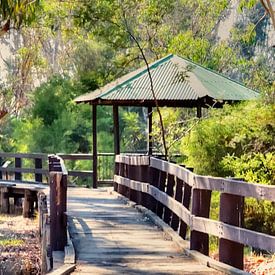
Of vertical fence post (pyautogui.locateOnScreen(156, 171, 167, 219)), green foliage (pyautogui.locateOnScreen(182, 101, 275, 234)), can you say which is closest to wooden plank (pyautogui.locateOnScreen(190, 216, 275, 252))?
green foliage (pyautogui.locateOnScreen(182, 101, 275, 234))

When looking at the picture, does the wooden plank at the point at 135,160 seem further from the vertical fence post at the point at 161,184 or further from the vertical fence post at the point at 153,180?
the vertical fence post at the point at 161,184

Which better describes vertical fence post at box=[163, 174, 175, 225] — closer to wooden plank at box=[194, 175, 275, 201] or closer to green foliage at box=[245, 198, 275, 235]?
green foliage at box=[245, 198, 275, 235]

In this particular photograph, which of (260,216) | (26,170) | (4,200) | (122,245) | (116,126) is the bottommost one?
(4,200)

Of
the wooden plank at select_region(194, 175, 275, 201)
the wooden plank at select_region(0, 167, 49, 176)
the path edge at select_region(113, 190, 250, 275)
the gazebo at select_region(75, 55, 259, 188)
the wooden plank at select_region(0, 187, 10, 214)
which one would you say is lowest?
the wooden plank at select_region(0, 187, 10, 214)

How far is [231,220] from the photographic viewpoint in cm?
817

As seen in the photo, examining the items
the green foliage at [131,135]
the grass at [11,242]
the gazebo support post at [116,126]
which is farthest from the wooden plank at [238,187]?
the green foliage at [131,135]

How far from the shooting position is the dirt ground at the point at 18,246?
12.6m

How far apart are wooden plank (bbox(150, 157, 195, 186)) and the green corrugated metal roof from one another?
5.19m

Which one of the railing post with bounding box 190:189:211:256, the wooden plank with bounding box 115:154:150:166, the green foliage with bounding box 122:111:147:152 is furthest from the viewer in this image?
the green foliage with bounding box 122:111:147:152

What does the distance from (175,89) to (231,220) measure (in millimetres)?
10691

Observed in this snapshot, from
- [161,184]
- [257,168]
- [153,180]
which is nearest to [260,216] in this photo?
[257,168]

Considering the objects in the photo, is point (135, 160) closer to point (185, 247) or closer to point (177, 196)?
point (177, 196)

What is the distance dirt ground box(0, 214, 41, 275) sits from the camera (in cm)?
1259

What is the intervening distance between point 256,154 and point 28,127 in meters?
20.1
